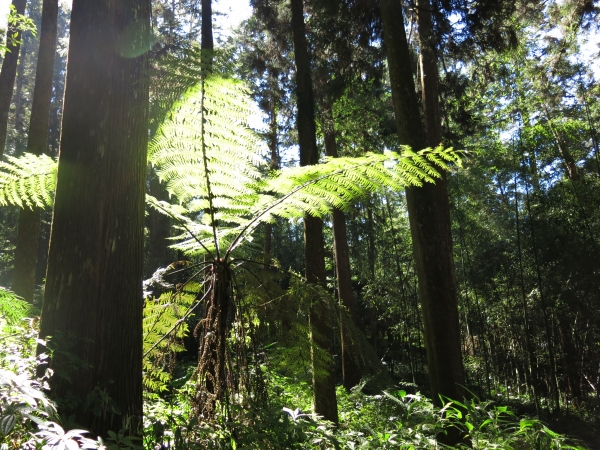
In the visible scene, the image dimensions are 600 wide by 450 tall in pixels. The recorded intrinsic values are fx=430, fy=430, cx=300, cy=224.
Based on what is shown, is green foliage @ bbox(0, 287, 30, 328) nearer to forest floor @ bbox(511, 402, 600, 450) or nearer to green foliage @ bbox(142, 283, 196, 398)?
green foliage @ bbox(142, 283, 196, 398)

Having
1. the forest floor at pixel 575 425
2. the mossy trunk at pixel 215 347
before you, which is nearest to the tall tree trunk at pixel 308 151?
the mossy trunk at pixel 215 347

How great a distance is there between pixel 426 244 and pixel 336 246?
646cm

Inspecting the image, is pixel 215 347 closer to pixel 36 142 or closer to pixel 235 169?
pixel 235 169

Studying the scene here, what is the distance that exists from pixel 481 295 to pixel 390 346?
215 inches

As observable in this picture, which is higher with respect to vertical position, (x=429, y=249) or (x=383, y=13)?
(x=383, y=13)

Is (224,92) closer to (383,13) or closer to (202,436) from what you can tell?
(202,436)

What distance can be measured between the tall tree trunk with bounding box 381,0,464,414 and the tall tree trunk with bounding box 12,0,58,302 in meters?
6.12

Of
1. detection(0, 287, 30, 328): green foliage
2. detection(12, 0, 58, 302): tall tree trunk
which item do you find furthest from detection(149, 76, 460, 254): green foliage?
detection(12, 0, 58, 302): tall tree trunk

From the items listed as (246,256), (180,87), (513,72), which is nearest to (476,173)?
(513,72)

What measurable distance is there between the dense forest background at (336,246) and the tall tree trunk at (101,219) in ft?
0.06

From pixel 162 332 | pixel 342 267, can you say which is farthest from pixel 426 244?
pixel 342 267

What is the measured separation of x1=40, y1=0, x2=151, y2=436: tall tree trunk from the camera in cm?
173

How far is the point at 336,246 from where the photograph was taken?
34.0 ft

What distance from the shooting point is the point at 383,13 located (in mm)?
4559
